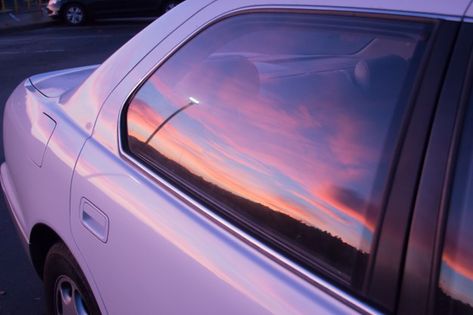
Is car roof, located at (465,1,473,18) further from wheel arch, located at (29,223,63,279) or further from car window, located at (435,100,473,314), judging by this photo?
wheel arch, located at (29,223,63,279)

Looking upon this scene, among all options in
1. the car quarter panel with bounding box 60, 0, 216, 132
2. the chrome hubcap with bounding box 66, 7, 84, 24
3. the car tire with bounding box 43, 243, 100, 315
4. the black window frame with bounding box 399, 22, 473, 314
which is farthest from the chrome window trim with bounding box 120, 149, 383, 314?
the chrome hubcap with bounding box 66, 7, 84, 24

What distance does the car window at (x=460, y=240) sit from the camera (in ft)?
4.24

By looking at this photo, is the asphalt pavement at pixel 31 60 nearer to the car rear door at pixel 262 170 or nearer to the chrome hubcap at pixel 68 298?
the chrome hubcap at pixel 68 298

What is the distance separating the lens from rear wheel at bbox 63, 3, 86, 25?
56.3ft

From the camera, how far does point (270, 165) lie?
1727mm

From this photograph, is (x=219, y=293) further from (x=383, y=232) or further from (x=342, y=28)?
(x=342, y=28)

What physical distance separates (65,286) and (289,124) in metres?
1.24

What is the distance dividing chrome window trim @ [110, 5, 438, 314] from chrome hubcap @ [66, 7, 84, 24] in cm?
1579

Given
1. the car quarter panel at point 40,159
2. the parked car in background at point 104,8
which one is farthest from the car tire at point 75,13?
the car quarter panel at point 40,159

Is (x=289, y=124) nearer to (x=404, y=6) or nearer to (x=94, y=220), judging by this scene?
(x=404, y=6)

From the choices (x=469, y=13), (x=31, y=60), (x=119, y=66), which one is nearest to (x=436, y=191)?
(x=469, y=13)

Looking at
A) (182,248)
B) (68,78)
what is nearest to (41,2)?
(68,78)

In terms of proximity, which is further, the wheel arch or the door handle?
the wheel arch

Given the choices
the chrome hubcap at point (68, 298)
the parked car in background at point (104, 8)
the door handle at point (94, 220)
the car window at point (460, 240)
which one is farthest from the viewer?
the parked car in background at point (104, 8)
